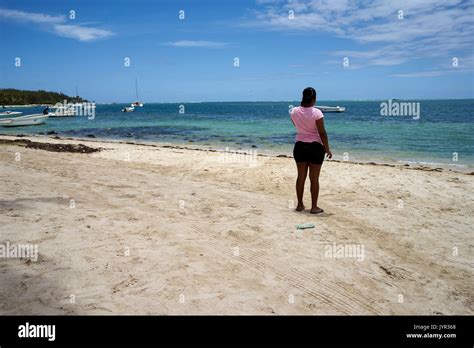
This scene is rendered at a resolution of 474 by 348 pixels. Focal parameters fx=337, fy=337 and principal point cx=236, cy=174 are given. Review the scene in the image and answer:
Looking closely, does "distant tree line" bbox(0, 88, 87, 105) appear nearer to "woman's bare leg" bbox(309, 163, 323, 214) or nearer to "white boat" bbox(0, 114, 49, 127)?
"white boat" bbox(0, 114, 49, 127)

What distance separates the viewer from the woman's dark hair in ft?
20.3

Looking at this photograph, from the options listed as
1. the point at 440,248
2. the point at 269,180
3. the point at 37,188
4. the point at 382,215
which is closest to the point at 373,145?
the point at 269,180

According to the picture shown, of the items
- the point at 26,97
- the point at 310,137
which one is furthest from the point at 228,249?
the point at 26,97

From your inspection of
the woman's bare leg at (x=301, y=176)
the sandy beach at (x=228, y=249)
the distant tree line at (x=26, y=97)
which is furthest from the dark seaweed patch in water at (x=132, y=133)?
the distant tree line at (x=26, y=97)

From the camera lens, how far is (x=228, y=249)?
16.4 ft

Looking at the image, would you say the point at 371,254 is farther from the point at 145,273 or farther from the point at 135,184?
the point at 135,184

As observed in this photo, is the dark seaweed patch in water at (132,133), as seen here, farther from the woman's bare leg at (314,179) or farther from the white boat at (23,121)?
the woman's bare leg at (314,179)

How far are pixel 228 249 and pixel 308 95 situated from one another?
3.19 metres

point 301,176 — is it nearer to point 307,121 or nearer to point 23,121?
point 307,121

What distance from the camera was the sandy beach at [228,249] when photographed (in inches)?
145

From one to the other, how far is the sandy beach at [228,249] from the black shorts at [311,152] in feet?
3.73

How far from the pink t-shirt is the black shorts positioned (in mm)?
79

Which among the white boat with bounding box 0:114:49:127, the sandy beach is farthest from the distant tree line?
the sandy beach
